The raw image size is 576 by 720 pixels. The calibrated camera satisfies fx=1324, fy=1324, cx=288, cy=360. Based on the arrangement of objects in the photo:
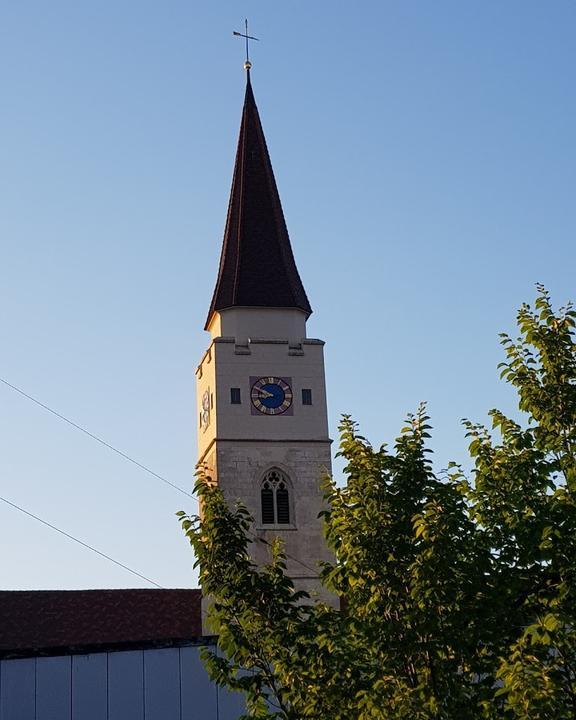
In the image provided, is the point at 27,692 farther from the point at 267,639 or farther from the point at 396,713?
the point at 396,713

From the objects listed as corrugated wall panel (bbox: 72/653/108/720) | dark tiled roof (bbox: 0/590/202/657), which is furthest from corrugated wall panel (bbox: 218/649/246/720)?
dark tiled roof (bbox: 0/590/202/657)

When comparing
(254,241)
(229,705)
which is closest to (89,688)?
(229,705)

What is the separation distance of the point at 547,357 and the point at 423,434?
5.56 feet

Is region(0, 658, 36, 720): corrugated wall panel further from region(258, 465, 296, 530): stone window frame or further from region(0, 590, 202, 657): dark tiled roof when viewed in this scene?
region(258, 465, 296, 530): stone window frame

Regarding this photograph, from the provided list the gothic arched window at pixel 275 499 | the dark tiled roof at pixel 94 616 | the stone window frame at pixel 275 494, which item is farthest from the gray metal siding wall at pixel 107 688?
the gothic arched window at pixel 275 499

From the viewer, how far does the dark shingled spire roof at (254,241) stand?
51.8 metres

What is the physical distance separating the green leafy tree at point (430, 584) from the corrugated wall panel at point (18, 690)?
15614 mm

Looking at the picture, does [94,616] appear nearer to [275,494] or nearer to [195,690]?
[275,494]

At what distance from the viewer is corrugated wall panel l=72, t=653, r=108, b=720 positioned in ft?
97.9

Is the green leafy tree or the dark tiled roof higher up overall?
the dark tiled roof

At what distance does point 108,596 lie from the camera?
162 ft

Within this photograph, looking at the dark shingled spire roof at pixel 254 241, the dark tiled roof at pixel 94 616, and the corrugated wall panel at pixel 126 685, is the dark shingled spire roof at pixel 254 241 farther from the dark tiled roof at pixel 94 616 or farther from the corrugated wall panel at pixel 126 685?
the corrugated wall panel at pixel 126 685

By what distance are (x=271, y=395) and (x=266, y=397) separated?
203 millimetres

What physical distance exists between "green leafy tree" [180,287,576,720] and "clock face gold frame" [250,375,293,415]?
33058mm
